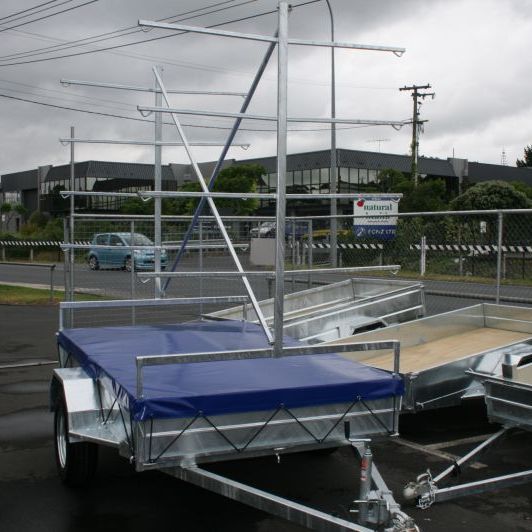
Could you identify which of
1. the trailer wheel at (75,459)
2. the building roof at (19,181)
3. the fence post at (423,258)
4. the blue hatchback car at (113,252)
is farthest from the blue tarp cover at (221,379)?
the building roof at (19,181)

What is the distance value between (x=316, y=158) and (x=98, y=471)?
151ft

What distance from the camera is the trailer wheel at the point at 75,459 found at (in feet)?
17.8

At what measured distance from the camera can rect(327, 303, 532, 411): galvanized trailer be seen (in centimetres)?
654

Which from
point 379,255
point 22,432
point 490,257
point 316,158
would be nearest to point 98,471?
point 22,432

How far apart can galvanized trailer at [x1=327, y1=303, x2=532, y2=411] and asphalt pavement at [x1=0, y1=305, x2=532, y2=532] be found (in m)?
0.54

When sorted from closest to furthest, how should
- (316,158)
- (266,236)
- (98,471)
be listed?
(98,471), (266,236), (316,158)

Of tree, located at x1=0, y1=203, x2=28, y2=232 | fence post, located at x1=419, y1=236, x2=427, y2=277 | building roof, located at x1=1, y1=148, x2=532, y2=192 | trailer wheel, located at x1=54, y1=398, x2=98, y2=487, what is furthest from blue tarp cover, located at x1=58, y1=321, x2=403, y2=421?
tree, located at x1=0, y1=203, x2=28, y2=232

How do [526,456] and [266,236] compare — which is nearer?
[526,456]

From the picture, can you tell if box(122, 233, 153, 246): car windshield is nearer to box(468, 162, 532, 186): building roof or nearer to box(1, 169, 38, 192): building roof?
box(468, 162, 532, 186): building roof

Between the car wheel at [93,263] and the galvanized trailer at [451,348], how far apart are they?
7.25 meters

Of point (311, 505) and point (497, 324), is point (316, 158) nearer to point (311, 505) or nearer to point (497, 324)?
point (497, 324)

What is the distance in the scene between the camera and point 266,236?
12.9 meters

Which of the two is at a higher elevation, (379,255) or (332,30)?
(332,30)

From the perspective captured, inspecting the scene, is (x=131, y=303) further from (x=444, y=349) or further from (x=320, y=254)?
(x=320, y=254)
